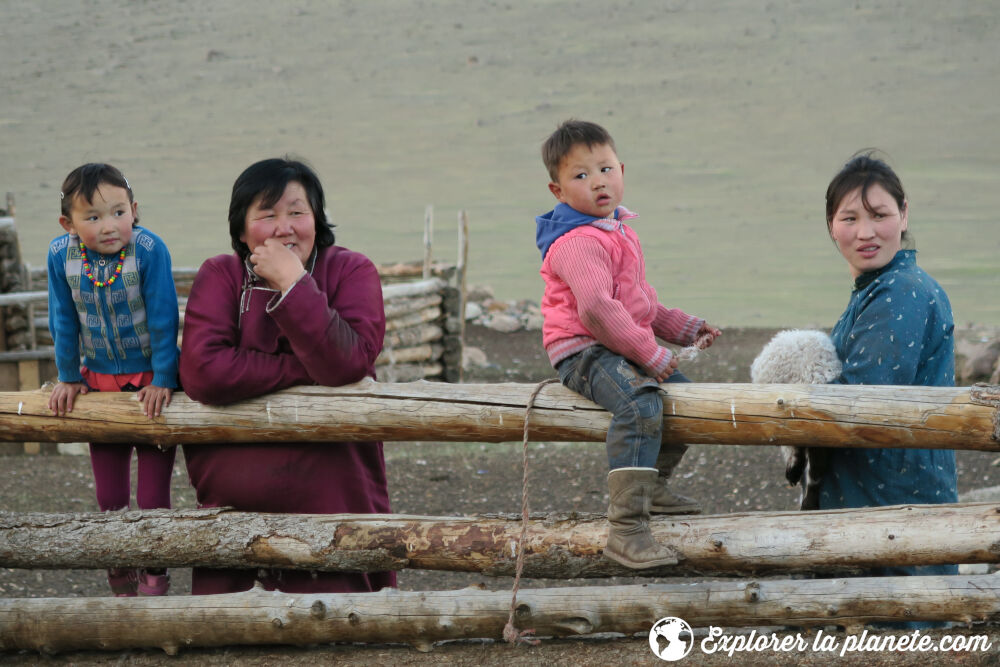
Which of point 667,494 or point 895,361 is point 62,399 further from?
point 895,361

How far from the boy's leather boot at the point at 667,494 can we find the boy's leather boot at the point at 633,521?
0.18 m

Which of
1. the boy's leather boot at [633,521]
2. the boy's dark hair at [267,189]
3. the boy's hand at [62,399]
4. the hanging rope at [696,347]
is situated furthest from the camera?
the boy's hand at [62,399]

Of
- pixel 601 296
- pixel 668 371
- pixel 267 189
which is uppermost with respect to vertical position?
pixel 267 189

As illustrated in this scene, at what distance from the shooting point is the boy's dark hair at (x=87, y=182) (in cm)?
352

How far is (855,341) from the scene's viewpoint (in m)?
3.55

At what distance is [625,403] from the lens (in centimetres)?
322

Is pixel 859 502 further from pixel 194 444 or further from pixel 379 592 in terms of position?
pixel 194 444

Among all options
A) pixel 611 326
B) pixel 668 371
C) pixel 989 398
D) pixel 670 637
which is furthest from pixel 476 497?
pixel 989 398

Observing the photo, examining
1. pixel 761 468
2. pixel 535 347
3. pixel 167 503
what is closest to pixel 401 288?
pixel 535 347

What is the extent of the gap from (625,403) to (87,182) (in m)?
1.98

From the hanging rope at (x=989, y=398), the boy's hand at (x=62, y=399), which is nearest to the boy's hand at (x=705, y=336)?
the hanging rope at (x=989, y=398)

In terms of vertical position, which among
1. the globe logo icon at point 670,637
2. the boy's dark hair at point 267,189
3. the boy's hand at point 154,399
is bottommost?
the globe logo icon at point 670,637

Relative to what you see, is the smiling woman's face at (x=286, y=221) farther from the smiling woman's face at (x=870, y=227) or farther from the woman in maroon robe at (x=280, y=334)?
the smiling woman's face at (x=870, y=227)

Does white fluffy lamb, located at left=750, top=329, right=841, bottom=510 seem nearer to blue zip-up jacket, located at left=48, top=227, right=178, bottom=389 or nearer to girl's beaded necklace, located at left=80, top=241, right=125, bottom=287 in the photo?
blue zip-up jacket, located at left=48, top=227, right=178, bottom=389
